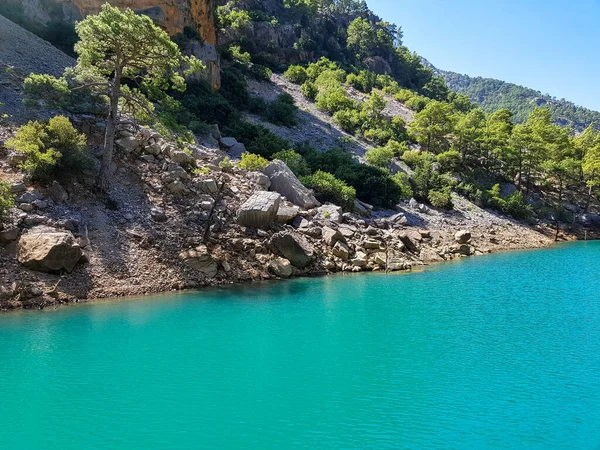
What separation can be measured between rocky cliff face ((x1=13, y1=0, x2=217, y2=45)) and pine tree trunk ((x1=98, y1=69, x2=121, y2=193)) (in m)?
23.8

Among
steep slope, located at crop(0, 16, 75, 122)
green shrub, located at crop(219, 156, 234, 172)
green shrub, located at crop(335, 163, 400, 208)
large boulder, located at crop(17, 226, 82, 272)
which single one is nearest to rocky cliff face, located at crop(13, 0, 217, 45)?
steep slope, located at crop(0, 16, 75, 122)

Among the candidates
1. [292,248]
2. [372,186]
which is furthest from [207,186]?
[372,186]

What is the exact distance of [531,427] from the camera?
1106 centimetres

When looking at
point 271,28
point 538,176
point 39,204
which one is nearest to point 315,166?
point 39,204

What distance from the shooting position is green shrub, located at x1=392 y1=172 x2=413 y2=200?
4315cm

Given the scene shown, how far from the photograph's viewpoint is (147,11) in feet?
150

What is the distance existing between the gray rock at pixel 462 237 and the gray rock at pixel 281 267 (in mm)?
18262

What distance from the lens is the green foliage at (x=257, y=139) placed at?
41.4 metres

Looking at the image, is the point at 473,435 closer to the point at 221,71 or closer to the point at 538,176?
the point at 221,71

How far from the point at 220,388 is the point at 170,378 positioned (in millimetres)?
1701

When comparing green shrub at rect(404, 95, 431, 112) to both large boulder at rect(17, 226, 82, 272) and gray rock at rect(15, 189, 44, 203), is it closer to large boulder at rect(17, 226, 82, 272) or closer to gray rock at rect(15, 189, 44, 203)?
gray rock at rect(15, 189, 44, 203)

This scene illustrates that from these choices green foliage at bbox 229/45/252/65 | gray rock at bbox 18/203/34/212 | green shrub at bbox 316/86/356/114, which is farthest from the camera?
green foliage at bbox 229/45/252/65

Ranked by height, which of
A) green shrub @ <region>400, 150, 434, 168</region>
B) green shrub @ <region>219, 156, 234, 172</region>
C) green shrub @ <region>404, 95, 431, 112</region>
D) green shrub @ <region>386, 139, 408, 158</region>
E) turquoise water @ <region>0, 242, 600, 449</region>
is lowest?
turquoise water @ <region>0, 242, 600, 449</region>

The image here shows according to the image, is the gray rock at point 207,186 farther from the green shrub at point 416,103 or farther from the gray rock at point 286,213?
the green shrub at point 416,103
